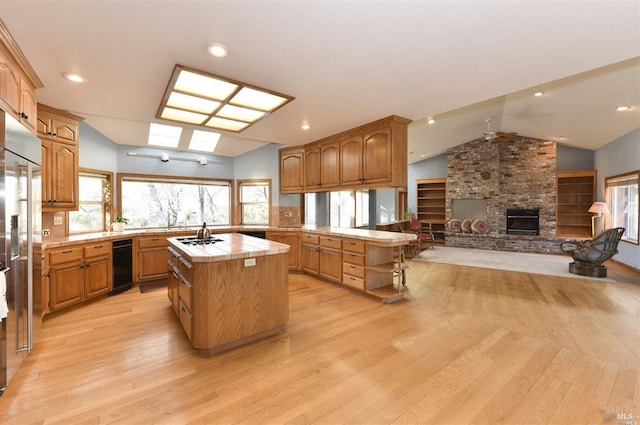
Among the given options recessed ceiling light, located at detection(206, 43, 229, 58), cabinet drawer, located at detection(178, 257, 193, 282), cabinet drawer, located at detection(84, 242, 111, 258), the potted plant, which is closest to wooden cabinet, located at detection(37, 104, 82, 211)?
cabinet drawer, located at detection(84, 242, 111, 258)

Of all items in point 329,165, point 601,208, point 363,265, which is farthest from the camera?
point 601,208

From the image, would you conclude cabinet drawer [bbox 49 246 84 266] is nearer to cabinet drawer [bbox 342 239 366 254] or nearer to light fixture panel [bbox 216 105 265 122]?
light fixture panel [bbox 216 105 265 122]

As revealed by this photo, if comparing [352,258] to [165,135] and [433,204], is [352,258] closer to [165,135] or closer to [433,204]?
[165,135]

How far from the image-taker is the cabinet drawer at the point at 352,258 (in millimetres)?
3875

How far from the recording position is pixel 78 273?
3428 millimetres

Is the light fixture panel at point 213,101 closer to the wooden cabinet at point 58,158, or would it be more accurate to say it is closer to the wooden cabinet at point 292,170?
the wooden cabinet at point 58,158

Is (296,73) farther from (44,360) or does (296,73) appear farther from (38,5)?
(44,360)

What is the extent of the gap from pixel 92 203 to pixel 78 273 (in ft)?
4.95

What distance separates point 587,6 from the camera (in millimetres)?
1631

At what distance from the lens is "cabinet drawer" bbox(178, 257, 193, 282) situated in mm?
2468

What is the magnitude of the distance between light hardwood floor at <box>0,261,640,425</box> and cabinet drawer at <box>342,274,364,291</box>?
1.22ft

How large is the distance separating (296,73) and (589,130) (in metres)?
7.03

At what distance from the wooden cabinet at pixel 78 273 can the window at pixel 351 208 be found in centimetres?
426

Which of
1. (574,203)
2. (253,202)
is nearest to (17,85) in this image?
(253,202)
